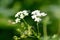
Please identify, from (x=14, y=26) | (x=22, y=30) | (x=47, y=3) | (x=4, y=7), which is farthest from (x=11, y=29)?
(x=22, y=30)

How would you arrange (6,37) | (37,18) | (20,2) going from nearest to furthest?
(37,18)
(6,37)
(20,2)

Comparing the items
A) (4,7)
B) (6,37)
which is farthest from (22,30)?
(4,7)

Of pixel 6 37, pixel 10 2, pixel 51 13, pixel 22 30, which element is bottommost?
pixel 22 30

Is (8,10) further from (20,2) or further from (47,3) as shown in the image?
(47,3)

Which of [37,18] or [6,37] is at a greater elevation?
[6,37]

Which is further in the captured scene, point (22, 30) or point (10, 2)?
point (10, 2)

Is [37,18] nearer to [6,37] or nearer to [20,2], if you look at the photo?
[6,37]

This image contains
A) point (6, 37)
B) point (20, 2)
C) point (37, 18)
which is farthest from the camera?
point (20, 2)
